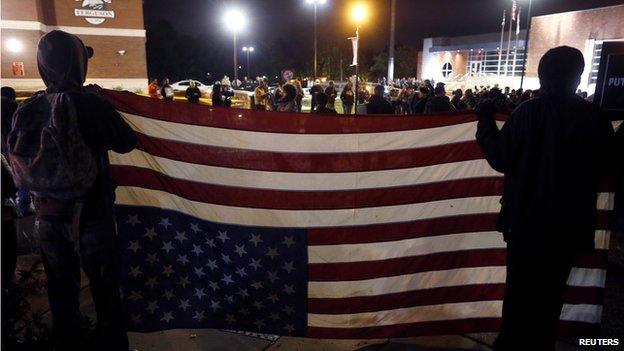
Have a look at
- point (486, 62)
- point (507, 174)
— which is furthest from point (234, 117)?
point (486, 62)

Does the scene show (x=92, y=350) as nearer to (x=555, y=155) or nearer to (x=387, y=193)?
(x=387, y=193)

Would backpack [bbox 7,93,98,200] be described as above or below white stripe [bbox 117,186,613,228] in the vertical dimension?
above

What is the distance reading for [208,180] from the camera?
3172mm

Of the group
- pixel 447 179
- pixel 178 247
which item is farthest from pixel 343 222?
pixel 178 247

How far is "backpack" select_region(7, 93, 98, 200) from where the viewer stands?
2.51m

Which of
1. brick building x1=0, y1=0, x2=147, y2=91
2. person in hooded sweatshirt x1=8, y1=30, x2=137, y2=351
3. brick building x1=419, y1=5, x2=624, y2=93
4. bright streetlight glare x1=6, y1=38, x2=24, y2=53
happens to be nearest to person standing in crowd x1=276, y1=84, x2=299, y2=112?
person in hooded sweatshirt x1=8, y1=30, x2=137, y2=351

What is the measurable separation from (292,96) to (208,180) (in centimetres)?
990

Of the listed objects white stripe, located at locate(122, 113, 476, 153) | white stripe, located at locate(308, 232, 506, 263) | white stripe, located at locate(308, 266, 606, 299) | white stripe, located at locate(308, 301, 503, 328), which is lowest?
white stripe, located at locate(308, 301, 503, 328)

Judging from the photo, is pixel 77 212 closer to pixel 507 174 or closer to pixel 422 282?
pixel 422 282

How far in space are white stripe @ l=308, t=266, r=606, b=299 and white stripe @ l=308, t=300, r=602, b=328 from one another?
158mm

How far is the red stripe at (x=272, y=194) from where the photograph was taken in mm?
3172

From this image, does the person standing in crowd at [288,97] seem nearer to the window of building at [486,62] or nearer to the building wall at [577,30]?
the building wall at [577,30]

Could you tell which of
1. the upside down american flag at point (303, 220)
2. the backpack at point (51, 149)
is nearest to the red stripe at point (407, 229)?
the upside down american flag at point (303, 220)

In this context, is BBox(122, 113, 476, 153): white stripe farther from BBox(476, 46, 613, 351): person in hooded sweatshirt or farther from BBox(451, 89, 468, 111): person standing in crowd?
BBox(451, 89, 468, 111): person standing in crowd
